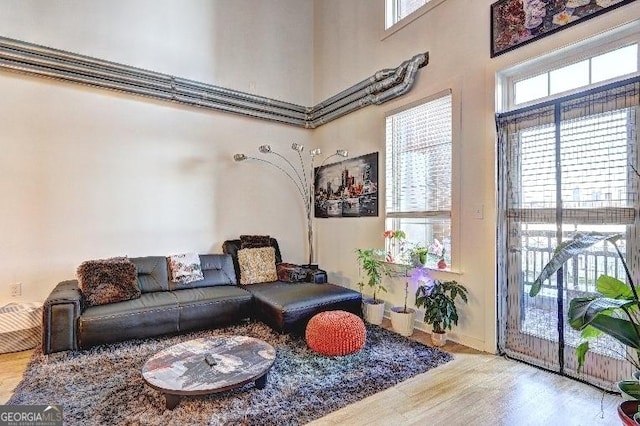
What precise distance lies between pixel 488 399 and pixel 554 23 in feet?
9.29

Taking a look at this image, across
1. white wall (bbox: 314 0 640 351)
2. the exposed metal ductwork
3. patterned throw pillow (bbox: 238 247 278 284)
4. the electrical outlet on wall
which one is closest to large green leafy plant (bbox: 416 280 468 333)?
white wall (bbox: 314 0 640 351)

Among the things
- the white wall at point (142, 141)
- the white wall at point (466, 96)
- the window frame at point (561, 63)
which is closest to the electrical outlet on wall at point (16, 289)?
the white wall at point (142, 141)

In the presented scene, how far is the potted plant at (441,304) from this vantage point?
3.05 m

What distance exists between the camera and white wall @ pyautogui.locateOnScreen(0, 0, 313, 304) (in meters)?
3.53

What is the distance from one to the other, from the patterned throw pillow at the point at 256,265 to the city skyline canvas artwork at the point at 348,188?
1163 mm

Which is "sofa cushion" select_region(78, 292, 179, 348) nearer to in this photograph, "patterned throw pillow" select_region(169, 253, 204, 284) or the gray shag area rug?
the gray shag area rug

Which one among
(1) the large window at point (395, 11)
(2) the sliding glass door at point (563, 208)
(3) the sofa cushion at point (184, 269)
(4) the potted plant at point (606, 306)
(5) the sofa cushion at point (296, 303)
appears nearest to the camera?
(4) the potted plant at point (606, 306)

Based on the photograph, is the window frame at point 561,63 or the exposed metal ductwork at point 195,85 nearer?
the window frame at point 561,63

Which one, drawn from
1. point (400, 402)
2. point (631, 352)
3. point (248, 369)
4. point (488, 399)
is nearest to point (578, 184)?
point (631, 352)

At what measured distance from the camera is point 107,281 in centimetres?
339

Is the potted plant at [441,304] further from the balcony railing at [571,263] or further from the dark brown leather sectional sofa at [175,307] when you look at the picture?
the dark brown leather sectional sofa at [175,307]

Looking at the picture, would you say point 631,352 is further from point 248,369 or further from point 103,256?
point 103,256

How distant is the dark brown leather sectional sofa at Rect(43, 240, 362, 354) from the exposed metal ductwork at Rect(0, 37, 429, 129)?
2067 mm

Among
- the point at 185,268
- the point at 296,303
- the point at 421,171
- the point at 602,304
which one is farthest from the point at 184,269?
the point at 602,304
